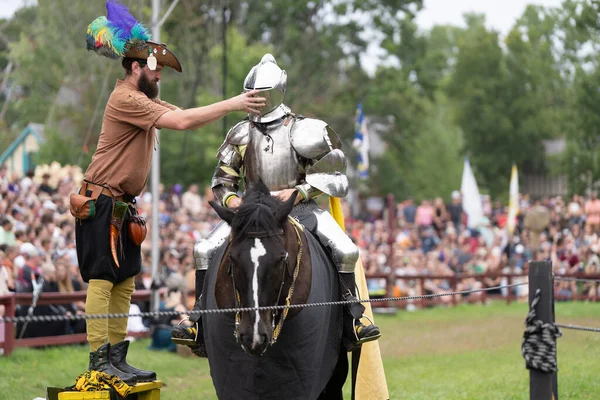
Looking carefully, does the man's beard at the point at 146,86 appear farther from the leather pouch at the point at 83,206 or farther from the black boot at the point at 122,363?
the black boot at the point at 122,363

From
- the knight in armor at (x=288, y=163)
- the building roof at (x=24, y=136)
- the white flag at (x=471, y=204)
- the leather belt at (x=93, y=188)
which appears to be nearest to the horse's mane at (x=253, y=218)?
the knight in armor at (x=288, y=163)

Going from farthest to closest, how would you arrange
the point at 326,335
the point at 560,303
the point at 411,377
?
the point at 560,303, the point at 411,377, the point at 326,335

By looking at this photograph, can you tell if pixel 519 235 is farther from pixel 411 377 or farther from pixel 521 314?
pixel 411 377

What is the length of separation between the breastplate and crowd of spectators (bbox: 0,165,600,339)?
256 inches

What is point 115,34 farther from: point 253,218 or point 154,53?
point 253,218

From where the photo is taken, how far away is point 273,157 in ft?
24.5

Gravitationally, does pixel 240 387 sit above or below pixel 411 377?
above

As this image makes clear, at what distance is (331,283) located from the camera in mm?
7098

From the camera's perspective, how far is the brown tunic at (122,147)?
7.17m

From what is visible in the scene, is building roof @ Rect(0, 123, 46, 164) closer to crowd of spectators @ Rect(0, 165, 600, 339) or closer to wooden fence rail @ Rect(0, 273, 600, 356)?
crowd of spectators @ Rect(0, 165, 600, 339)

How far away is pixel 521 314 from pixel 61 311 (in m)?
9.99

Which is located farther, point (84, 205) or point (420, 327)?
point (420, 327)

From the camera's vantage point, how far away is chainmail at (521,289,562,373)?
279 inches

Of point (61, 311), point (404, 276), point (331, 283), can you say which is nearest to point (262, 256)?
point (331, 283)
